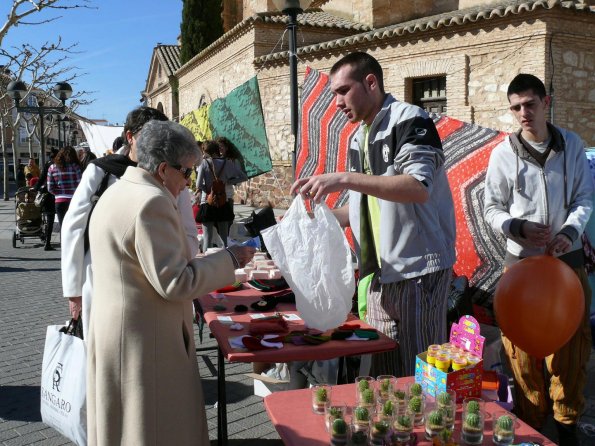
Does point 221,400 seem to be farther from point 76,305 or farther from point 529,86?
point 529,86

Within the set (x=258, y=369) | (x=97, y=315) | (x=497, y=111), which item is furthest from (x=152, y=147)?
(x=497, y=111)

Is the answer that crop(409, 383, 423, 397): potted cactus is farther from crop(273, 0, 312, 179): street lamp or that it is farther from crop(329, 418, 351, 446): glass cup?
crop(273, 0, 312, 179): street lamp

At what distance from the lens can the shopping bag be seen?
112 inches

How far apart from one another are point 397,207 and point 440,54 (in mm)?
12068

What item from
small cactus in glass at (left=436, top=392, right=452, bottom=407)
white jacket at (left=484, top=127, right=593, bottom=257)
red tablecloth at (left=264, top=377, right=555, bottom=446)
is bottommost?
red tablecloth at (left=264, top=377, right=555, bottom=446)

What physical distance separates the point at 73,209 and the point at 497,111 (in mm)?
11303

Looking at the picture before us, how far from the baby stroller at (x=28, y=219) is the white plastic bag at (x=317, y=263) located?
31.4ft

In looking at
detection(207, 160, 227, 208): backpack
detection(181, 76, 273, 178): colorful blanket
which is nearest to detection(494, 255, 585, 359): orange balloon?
detection(207, 160, 227, 208): backpack

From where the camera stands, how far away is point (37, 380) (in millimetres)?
4574

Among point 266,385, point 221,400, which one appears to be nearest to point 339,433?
point 221,400

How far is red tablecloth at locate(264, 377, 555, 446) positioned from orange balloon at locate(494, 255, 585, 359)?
464 millimetres

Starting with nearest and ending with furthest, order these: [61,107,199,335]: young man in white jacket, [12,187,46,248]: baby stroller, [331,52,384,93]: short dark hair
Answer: [331,52,384,93]: short dark hair
[61,107,199,335]: young man in white jacket
[12,187,46,248]: baby stroller

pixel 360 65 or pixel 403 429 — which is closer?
pixel 403 429

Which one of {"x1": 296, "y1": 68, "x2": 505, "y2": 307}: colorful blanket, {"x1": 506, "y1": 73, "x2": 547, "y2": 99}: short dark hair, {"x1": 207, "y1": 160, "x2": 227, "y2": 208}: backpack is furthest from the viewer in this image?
{"x1": 207, "y1": 160, "x2": 227, "y2": 208}: backpack
